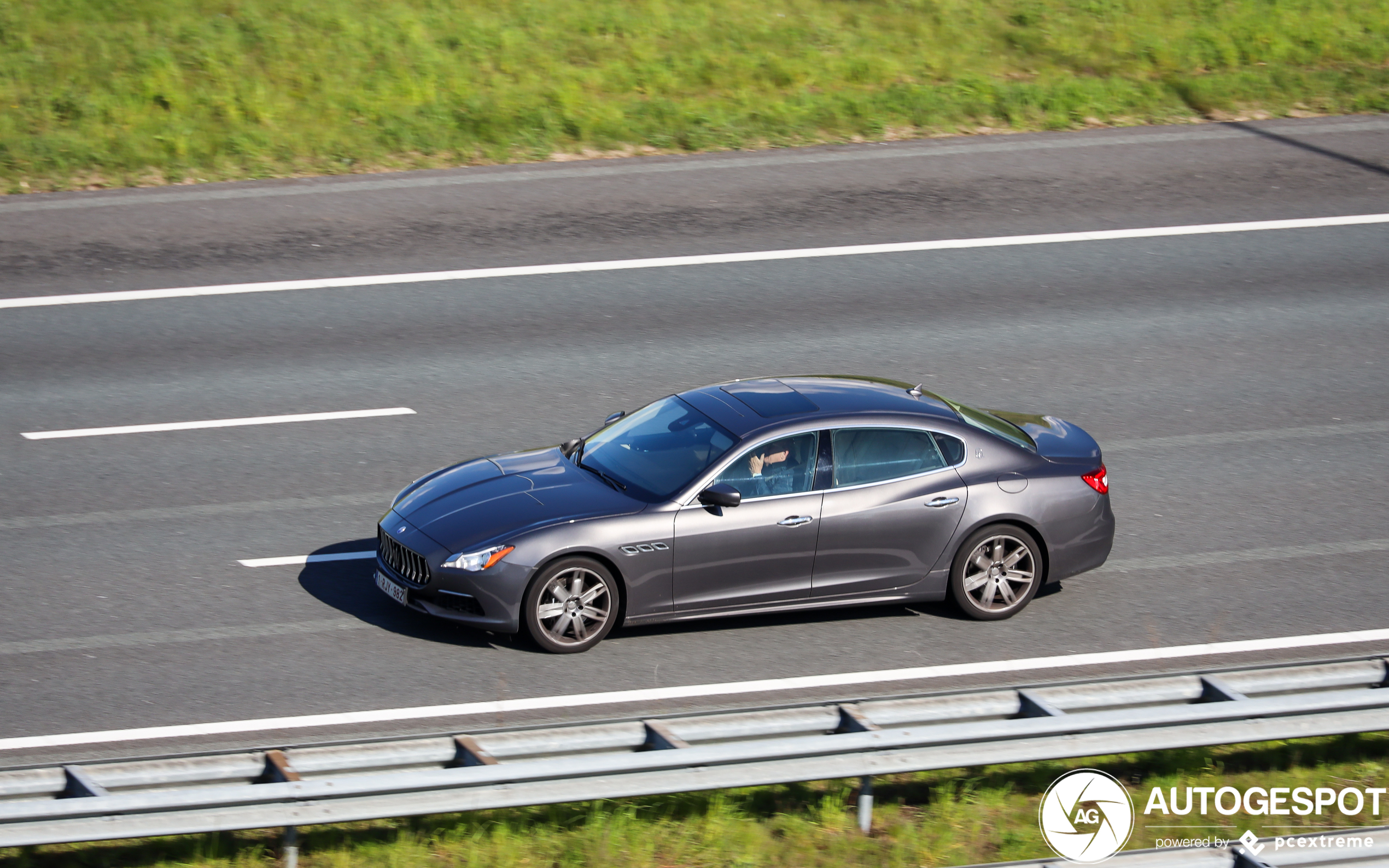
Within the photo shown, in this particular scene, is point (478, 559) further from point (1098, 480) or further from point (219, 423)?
point (219, 423)

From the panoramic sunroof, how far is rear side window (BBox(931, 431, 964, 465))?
792mm

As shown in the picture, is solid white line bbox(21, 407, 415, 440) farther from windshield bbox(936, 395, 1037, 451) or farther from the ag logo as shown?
the ag logo

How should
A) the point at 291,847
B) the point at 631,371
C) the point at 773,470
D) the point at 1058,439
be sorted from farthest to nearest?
the point at 631,371 < the point at 1058,439 < the point at 773,470 < the point at 291,847

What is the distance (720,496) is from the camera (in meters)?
8.75

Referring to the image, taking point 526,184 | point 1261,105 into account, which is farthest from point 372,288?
point 1261,105

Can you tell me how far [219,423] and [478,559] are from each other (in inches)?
166

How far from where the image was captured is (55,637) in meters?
8.73

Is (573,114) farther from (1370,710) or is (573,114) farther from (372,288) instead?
(1370,710)

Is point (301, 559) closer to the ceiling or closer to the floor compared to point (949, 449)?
closer to the floor

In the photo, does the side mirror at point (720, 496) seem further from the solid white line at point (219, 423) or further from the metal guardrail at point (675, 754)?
the solid white line at point (219, 423)

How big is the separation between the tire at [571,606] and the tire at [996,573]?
87.5 inches

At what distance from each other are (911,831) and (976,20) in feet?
52.4

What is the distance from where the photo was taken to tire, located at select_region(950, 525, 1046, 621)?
9.30m

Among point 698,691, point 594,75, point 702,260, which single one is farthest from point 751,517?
point 594,75
